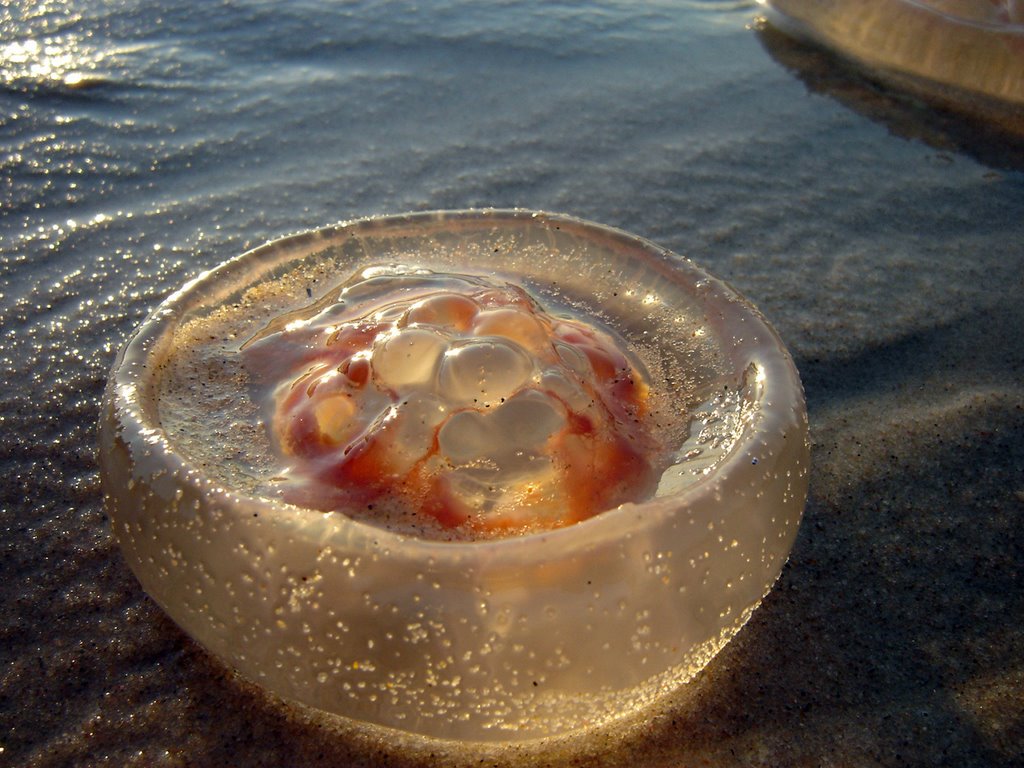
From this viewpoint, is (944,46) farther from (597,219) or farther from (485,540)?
(485,540)

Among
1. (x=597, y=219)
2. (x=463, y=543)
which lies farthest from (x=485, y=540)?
(x=597, y=219)

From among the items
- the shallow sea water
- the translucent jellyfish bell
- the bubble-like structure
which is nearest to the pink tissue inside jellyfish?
the translucent jellyfish bell

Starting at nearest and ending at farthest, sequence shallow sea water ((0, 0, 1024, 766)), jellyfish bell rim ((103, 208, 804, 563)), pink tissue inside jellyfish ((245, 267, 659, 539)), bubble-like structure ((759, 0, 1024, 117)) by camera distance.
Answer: jellyfish bell rim ((103, 208, 804, 563)) → pink tissue inside jellyfish ((245, 267, 659, 539)) → shallow sea water ((0, 0, 1024, 766)) → bubble-like structure ((759, 0, 1024, 117))

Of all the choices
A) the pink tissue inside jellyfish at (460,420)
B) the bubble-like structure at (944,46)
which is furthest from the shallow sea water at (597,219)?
the pink tissue inside jellyfish at (460,420)

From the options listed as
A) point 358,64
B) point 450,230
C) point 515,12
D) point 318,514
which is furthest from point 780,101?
point 318,514

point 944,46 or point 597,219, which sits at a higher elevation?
point 944,46

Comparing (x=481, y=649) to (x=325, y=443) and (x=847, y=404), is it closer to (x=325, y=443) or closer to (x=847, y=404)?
(x=325, y=443)

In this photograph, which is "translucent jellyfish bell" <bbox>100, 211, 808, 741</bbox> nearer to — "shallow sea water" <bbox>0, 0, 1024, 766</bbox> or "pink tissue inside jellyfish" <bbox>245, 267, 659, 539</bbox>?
"pink tissue inside jellyfish" <bbox>245, 267, 659, 539</bbox>
